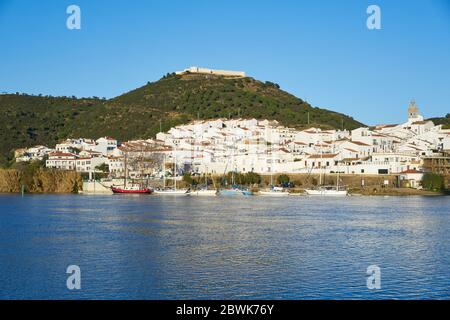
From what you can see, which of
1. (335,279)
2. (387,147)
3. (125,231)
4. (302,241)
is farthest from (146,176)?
(335,279)

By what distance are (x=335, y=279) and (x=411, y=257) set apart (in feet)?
14.4

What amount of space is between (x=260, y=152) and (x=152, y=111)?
35.1 m

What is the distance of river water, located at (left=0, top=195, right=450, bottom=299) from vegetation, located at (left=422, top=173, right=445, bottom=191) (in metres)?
25.0

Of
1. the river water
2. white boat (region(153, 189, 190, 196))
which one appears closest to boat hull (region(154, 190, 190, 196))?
white boat (region(153, 189, 190, 196))

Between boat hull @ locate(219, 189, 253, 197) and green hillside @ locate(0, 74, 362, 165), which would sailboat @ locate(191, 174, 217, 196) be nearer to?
boat hull @ locate(219, 189, 253, 197)

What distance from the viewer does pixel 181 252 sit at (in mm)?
20156

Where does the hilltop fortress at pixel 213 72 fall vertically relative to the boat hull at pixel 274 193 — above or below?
above

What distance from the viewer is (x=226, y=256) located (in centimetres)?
1941

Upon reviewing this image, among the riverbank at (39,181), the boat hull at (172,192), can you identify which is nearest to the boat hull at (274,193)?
the boat hull at (172,192)

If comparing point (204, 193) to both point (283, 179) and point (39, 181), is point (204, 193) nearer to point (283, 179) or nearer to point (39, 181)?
point (283, 179)

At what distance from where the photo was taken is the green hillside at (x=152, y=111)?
94.1 m

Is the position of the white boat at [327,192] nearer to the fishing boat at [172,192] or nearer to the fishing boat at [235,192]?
the fishing boat at [235,192]

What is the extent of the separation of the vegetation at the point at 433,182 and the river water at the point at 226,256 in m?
25.0
